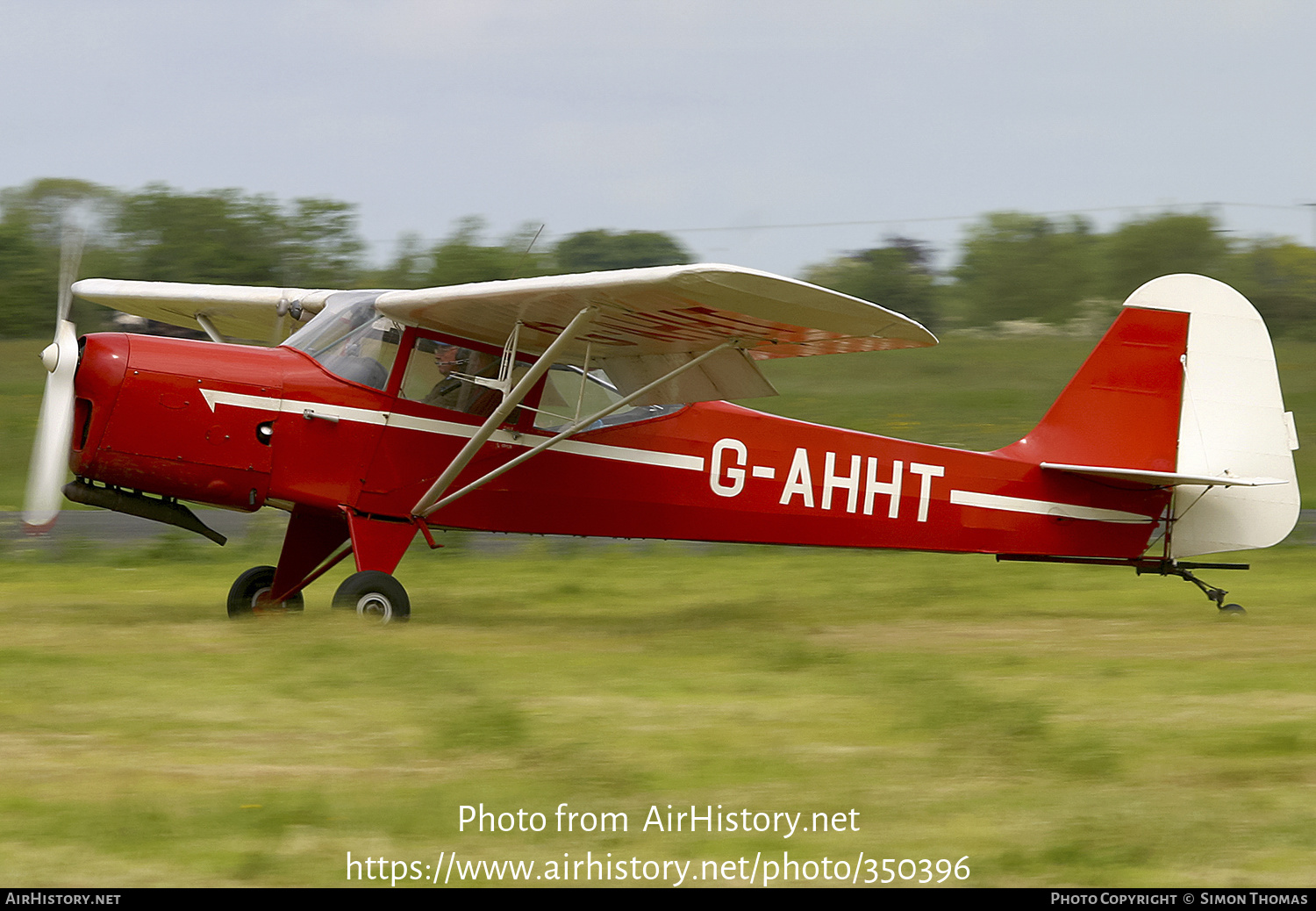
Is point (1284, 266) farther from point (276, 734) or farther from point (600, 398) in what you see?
point (276, 734)

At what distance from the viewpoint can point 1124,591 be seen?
11555 millimetres

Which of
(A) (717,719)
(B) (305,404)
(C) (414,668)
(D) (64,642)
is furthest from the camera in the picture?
(B) (305,404)

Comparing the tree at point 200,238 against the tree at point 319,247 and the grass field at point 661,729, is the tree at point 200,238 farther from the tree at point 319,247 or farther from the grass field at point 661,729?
the grass field at point 661,729

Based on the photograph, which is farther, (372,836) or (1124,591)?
(1124,591)

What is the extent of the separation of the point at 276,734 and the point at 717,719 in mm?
1978

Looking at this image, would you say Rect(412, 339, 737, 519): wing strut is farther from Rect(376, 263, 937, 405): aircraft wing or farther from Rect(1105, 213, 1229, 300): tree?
Rect(1105, 213, 1229, 300): tree

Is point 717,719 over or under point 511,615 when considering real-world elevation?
over

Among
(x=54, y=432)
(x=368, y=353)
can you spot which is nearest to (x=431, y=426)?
(x=368, y=353)

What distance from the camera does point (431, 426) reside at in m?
8.99

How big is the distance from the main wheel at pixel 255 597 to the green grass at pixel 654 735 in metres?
0.25

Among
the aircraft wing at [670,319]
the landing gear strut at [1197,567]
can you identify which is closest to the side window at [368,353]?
the aircraft wing at [670,319]

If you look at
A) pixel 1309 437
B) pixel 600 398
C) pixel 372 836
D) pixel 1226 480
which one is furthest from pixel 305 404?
pixel 1309 437

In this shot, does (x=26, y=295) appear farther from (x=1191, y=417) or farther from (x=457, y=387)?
(x=1191, y=417)

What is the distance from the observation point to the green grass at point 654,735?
421cm
